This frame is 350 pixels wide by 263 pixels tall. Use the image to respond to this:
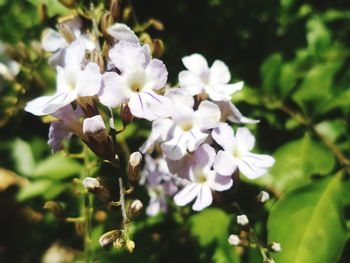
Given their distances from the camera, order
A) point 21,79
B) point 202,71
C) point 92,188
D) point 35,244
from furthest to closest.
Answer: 1. point 35,244
2. point 21,79
3. point 202,71
4. point 92,188

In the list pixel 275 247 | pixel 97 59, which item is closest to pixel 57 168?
pixel 97 59

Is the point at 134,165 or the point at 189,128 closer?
the point at 134,165

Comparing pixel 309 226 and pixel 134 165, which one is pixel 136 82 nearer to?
pixel 134 165

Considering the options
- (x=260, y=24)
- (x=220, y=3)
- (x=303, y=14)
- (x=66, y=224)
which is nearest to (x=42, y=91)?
(x=66, y=224)

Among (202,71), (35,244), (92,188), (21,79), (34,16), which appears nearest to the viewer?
(92,188)

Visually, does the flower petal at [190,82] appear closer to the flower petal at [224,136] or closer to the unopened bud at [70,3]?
the flower petal at [224,136]

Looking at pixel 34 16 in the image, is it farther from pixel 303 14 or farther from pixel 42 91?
pixel 303 14
